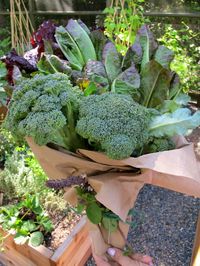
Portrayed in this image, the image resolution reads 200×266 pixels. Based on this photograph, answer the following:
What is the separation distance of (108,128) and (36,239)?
1442mm

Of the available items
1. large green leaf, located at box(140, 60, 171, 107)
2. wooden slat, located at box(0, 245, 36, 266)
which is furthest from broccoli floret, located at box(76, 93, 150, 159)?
wooden slat, located at box(0, 245, 36, 266)

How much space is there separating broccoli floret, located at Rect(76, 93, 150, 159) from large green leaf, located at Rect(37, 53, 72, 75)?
8.0 inches

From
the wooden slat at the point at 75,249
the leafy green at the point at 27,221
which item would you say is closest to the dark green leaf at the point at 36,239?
the leafy green at the point at 27,221

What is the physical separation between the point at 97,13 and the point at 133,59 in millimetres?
3608

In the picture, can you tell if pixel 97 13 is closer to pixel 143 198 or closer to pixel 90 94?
pixel 143 198

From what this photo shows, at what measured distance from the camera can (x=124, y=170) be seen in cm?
80

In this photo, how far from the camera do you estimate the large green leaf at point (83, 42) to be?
3.32 feet

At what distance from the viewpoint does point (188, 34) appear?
386 centimetres

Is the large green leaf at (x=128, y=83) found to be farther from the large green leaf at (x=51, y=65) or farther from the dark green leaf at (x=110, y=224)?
the dark green leaf at (x=110, y=224)

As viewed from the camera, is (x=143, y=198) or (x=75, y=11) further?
(x=75, y=11)

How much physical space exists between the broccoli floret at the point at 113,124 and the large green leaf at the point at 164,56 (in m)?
0.25

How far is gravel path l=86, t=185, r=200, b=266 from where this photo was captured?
2236mm

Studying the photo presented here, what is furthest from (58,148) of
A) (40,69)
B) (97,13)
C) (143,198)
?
(97,13)

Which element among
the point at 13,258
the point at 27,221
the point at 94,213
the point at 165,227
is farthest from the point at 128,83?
the point at 165,227
